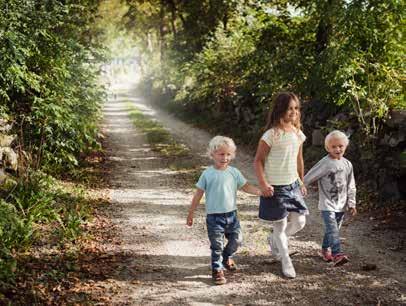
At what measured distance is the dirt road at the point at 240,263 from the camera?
15.7 feet

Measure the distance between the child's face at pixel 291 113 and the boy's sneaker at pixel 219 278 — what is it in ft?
6.12

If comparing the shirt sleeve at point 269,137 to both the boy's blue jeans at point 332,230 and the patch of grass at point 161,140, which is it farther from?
the patch of grass at point 161,140

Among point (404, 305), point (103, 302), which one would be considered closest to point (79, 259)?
point (103, 302)

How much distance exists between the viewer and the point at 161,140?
1600 centimetres

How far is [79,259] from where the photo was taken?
18.8 ft

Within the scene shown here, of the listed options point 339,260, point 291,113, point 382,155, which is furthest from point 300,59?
point 339,260

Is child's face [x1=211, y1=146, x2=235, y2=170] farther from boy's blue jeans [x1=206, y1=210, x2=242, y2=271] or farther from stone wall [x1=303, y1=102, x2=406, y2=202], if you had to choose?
stone wall [x1=303, y1=102, x2=406, y2=202]

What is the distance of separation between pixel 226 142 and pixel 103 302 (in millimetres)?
2112

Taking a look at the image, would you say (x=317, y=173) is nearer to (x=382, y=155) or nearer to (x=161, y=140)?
(x=382, y=155)

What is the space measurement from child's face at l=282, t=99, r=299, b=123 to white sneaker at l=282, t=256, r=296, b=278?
162 centimetres

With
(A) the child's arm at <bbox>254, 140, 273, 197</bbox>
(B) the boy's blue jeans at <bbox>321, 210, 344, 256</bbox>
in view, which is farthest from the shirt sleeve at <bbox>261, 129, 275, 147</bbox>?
(B) the boy's blue jeans at <bbox>321, 210, 344, 256</bbox>

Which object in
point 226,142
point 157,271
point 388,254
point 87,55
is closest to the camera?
point 226,142

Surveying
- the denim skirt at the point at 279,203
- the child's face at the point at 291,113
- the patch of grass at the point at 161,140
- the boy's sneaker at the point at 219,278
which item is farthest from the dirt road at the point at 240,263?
the patch of grass at the point at 161,140

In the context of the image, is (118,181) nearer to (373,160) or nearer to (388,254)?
(373,160)
